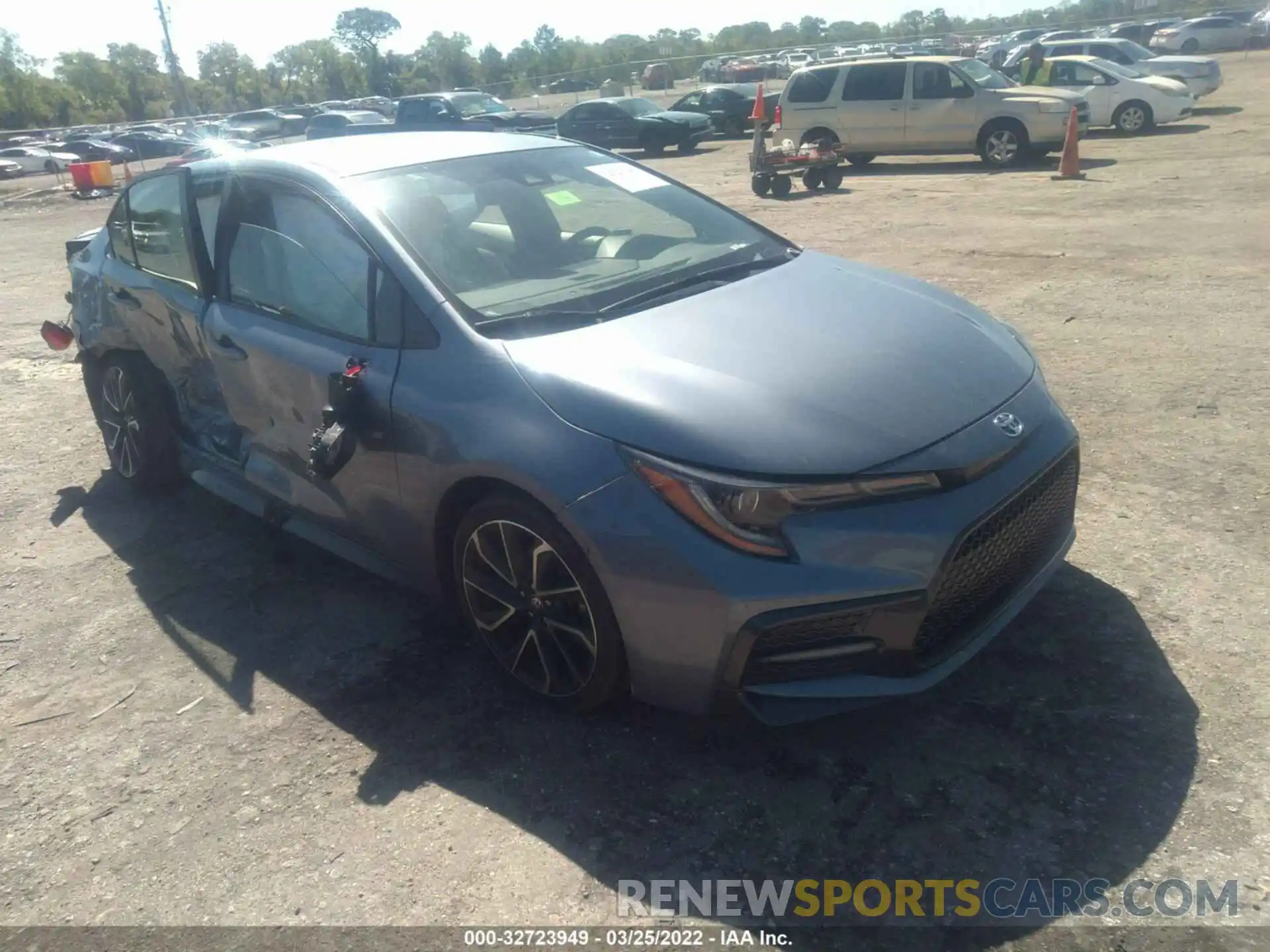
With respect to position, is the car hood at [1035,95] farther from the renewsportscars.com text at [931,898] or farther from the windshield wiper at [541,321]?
the renewsportscars.com text at [931,898]

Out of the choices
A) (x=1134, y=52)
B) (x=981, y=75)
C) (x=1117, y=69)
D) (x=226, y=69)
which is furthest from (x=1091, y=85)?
(x=226, y=69)

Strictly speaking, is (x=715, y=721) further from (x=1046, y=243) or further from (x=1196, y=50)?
(x=1196, y=50)

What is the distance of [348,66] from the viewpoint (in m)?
77.9

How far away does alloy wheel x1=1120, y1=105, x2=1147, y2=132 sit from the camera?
18531 mm

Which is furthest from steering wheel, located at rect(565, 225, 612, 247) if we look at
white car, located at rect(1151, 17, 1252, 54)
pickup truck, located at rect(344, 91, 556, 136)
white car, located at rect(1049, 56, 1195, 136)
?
white car, located at rect(1151, 17, 1252, 54)

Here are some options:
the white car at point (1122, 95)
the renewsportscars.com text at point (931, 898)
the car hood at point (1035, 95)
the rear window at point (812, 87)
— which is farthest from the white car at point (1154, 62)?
the renewsportscars.com text at point (931, 898)

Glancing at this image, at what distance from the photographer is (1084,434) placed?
498 centimetres

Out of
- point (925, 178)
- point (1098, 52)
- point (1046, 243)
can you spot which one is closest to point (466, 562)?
point (1046, 243)

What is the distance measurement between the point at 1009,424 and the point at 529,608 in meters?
1.53

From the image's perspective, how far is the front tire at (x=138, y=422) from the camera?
485 centimetres

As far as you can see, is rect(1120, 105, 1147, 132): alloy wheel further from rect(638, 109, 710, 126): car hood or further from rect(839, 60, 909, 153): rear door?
rect(638, 109, 710, 126): car hood

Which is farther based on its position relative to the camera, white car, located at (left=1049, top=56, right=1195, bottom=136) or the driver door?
the driver door

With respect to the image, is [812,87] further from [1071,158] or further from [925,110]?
[1071,158]

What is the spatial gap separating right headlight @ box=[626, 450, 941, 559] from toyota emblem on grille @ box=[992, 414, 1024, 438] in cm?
51
